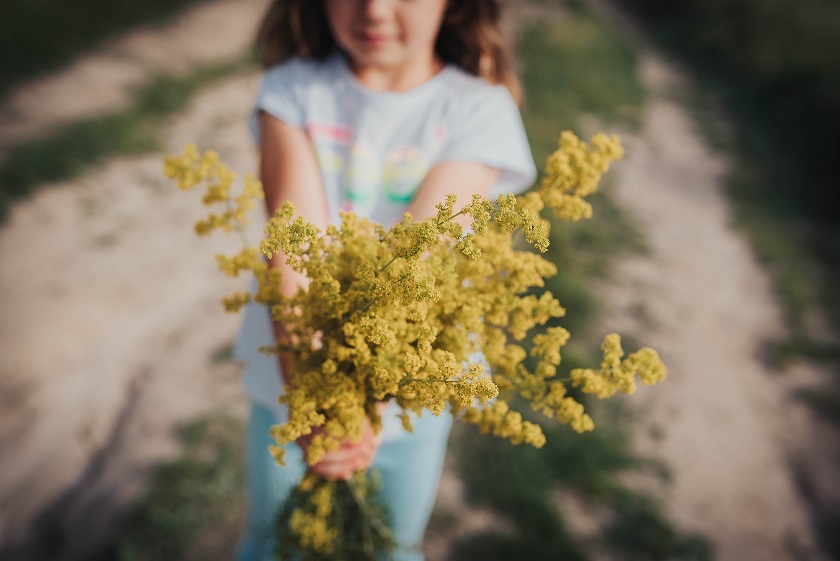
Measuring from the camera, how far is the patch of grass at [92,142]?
13.3ft

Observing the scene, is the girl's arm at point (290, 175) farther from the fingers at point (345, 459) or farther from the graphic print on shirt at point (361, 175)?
the fingers at point (345, 459)

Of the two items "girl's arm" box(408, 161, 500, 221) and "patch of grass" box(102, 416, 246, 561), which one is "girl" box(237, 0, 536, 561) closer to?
"girl's arm" box(408, 161, 500, 221)

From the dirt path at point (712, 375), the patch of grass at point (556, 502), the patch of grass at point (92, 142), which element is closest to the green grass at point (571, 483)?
the patch of grass at point (556, 502)

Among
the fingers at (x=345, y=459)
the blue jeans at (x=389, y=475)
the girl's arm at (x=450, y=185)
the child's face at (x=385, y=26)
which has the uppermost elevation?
the child's face at (x=385, y=26)

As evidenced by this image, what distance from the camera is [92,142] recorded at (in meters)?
4.50

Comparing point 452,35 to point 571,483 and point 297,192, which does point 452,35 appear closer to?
point 297,192

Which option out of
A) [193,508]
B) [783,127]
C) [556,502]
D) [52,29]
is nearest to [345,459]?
[193,508]

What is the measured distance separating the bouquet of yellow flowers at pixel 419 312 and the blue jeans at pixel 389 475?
0.57 m

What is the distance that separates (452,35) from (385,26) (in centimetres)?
37

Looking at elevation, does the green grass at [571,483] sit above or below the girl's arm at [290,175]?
below

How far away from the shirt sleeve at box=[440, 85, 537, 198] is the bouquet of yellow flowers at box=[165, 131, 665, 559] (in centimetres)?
41

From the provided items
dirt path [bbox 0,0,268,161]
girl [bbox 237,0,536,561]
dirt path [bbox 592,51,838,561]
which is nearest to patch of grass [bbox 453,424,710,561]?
dirt path [bbox 592,51,838,561]

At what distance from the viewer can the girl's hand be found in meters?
1.09

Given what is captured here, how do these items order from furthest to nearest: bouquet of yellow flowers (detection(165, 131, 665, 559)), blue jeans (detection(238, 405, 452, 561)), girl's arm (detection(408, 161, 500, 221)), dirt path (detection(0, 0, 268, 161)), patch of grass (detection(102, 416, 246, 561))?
dirt path (detection(0, 0, 268, 161)), patch of grass (detection(102, 416, 246, 561)), blue jeans (detection(238, 405, 452, 561)), girl's arm (detection(408, 161, 500, 221)), bouquet of yellow flowers (detection(165, 131, 665, 559))
